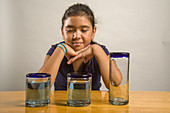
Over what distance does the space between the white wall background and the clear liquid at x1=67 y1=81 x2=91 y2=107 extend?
1857 millimetres

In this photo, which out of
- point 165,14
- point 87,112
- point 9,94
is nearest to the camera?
point 87,112

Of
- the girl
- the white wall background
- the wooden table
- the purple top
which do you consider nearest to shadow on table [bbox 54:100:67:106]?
the wooden table

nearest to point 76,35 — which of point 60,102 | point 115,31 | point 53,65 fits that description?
point 53,65

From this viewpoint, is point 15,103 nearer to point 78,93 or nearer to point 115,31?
point 78,93

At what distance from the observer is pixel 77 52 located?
4.23ft

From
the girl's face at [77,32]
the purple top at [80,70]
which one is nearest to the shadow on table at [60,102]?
the girl's face at [77,32]

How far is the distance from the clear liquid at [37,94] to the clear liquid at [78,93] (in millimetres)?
79

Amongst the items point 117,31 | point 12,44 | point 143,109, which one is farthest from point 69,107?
point 12,44

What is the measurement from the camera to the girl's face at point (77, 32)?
1.36 metres

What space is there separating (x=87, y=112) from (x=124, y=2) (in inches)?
82.2

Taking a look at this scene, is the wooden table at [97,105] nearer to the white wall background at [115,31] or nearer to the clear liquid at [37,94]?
the clear liquid at [37,94]

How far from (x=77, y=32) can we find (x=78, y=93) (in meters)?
0.70

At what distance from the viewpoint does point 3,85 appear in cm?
262

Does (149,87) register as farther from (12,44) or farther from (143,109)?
(143,109)
